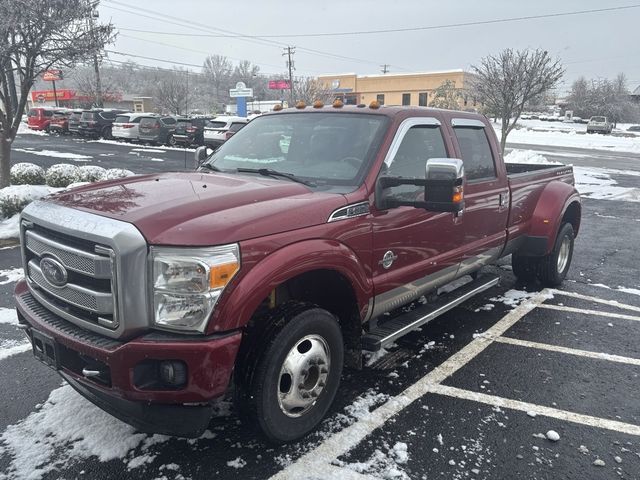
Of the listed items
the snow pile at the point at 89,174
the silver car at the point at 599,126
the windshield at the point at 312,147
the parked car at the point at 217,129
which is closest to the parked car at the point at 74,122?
the parked car at the point at 217,129

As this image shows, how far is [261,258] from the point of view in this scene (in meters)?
2.64

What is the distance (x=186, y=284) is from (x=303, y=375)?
95cm

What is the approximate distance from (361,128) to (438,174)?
2.98 feet

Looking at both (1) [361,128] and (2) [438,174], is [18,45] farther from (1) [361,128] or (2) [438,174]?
(2) [438,174]

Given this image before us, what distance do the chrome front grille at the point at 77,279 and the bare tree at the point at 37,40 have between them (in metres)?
6.79

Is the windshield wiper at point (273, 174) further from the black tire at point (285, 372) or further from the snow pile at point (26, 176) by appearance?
the snow pile at point (26, 176)

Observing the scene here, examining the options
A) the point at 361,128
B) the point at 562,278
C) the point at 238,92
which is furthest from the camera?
the point at 238,92

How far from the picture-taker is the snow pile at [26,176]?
10258 mm

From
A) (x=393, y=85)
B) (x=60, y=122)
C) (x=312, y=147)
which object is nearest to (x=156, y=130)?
(x=60, y=122)

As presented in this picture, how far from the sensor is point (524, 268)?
6211mm

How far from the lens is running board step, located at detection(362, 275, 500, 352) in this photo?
3.54 meters

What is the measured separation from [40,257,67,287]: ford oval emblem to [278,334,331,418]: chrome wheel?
1.25 m

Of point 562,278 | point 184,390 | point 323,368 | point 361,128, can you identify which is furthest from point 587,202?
point 184,390

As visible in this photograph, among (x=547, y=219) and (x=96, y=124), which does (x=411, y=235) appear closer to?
(x=547, y=219)
